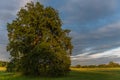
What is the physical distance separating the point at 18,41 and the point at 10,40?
3232 mm

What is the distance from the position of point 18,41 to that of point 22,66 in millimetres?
5452

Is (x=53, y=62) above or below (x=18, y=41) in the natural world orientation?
below

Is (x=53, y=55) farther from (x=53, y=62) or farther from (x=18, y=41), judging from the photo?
(x=18, y=41)

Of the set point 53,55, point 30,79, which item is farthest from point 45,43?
point 30,79

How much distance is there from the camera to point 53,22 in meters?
71.4

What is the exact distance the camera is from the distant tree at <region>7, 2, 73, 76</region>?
6675 cm

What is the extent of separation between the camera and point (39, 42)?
2746 inches

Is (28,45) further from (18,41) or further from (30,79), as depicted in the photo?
(30,79)

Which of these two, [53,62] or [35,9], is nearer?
[53,62]

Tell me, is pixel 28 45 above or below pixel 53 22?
below

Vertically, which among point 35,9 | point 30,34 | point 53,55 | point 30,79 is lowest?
point 30,79

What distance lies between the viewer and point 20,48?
228 ft

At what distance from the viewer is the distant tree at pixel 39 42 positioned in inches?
2628

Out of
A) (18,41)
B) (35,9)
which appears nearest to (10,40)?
(18,41)
